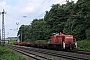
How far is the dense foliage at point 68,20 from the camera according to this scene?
189 feet

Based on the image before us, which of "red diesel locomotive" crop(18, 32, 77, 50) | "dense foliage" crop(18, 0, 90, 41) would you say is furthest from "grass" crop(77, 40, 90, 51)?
"red diesel locomotive" crop(18, 32, 77, 50)

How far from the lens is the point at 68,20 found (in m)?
70.2

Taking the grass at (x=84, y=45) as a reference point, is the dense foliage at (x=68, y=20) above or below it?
above

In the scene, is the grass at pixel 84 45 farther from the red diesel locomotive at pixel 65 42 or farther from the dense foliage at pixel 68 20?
the red diesel locomotive at pixel 65 42

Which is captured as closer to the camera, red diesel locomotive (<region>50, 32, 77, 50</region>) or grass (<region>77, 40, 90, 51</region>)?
red diesel locomotive (<region>50, 32, 77, 50</region>)

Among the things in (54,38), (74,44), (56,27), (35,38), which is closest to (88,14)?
(54,38)

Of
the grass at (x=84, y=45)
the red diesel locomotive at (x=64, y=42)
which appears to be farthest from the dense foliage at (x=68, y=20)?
the red diesel locomotive at (x=64, y=42)

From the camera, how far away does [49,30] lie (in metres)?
87.4

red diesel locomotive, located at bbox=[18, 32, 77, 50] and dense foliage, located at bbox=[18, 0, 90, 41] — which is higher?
dense foliage, located at bbox=[18, 0, 90, 41]

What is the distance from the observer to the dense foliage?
57469mm

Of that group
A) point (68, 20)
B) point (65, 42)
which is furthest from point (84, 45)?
point (68, 20)

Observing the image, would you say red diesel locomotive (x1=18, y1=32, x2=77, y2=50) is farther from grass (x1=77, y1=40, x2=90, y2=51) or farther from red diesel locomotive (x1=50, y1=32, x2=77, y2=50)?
grass (x1=77, y1=40, x2=90, y2=51)

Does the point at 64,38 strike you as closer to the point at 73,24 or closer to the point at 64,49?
the point at 64,49

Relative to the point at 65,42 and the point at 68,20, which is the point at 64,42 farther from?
the point at 68,20
